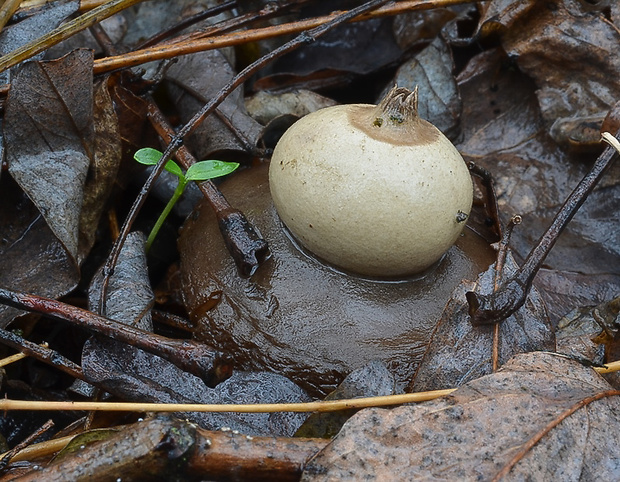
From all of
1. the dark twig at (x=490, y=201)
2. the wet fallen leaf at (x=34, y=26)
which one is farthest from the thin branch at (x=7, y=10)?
the dark twig at (x=490, y=201)

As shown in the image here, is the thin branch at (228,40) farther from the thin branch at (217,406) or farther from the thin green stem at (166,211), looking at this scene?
the thin branch at (217,406)

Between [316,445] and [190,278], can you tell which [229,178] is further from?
[316,445]

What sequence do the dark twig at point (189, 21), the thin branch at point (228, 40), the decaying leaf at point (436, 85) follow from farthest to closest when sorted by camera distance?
1. the decaying leaf at point (436, 85)
2. the dark twig at point (189, 21)
3. the thin branch at point (228, 40)

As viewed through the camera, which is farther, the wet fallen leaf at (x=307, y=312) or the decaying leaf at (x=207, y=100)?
the decaying leaf at (x=207, y=100)

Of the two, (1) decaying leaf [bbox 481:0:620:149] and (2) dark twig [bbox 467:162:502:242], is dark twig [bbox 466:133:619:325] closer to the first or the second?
(2) dark twig [bbox 467:162:502:242]

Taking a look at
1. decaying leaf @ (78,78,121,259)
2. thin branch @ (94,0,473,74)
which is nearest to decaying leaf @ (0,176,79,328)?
decaying leaf @ (78,78,121,259)

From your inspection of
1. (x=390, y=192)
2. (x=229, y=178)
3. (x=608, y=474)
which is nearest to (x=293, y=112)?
(x=229, y=178)

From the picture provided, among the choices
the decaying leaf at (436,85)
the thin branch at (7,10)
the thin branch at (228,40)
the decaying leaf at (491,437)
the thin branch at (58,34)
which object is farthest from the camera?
the decaying leaf at (436,85)

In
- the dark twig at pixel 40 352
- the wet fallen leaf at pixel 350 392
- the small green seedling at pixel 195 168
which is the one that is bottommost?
the wet fallen leaf at pixel 350 392

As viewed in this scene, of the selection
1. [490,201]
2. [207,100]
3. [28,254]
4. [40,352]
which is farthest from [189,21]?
[40,352]
